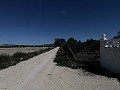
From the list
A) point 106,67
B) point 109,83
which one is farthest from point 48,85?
point 106,67

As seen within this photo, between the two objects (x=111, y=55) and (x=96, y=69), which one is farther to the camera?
(x=96, y=69)

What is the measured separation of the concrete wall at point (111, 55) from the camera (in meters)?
12.9

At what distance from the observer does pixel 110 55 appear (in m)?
14.0

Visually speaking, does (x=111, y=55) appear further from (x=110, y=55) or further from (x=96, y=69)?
(x=96, y=69)

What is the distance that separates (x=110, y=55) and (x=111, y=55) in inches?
8.0

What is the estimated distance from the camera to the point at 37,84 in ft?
35.0

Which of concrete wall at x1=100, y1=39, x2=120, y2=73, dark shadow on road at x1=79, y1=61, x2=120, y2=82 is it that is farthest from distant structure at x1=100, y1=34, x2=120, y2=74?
dark shadow on road at x1=79, y1=61, x2=120, y2=82

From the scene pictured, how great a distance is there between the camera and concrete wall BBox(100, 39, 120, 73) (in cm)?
1285

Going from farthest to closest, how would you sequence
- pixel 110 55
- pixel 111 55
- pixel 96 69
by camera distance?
pixel 96 69
pixel 110 55
pixel 111 55

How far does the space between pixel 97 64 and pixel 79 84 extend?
787 centimetres

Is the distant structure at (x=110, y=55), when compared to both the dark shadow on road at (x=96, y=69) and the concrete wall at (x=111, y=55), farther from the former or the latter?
the dark shadow on road at (x=96, y=69)

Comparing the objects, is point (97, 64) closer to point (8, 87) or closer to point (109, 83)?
point (109, 83)

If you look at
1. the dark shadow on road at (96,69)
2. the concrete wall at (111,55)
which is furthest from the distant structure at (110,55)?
the dark shadow on road at (96,69)

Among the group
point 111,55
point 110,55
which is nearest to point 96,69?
point 110,55
